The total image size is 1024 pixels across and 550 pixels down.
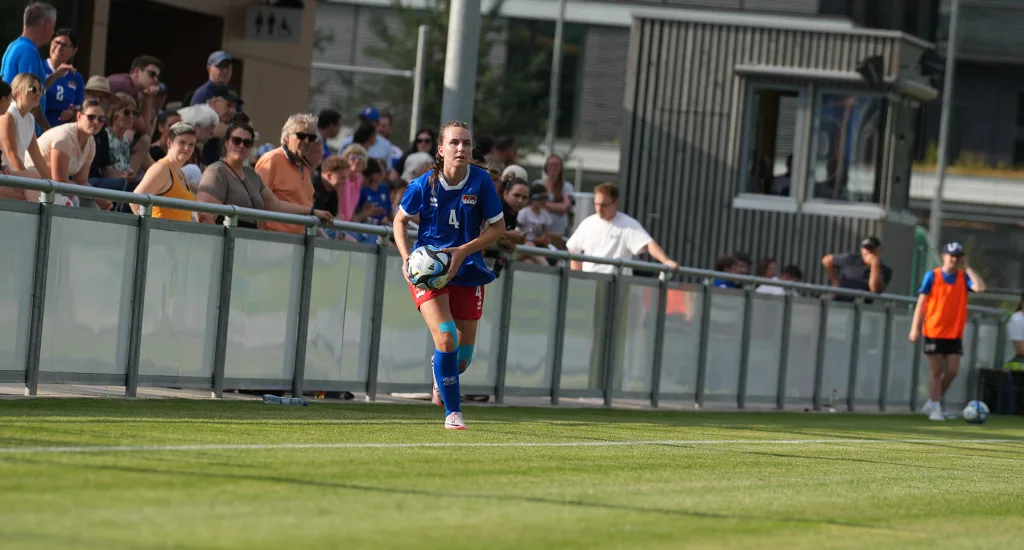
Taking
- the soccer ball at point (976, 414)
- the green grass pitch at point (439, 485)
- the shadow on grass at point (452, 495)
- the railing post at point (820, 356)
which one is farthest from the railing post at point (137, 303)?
the soccer ball at point (976, 414)

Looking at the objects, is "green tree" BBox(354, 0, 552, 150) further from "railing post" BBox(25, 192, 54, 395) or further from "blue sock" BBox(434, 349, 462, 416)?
"railing post" BBox(25, 192, 54, 395)

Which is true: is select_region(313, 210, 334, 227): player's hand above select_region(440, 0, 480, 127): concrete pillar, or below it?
below

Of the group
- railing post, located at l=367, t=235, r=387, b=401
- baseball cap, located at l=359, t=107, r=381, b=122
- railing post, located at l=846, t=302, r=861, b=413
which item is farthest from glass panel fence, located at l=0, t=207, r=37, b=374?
railing post, located at l=846, t=302, r=861, b=413

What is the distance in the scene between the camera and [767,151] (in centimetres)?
2969

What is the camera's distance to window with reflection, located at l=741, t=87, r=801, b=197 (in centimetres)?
2927

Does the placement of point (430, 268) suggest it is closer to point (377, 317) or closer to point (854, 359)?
point (377, 317)

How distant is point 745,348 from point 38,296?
1033cm

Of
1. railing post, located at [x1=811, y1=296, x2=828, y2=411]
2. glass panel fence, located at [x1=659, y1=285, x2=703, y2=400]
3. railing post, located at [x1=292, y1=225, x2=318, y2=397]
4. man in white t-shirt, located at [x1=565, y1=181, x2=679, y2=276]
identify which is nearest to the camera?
railing post, located at [x1=292, y1=225, x2=318, y2=397]

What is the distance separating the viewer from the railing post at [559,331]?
17.0 metres

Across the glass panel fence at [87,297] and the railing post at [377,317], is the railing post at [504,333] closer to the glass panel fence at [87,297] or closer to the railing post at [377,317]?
the railing post at [377,317]

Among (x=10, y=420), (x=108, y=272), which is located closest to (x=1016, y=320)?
(x=108, y=272)

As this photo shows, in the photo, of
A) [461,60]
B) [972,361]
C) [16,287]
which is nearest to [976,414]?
[972,361]

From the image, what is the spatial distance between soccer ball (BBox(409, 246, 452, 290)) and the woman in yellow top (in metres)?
2.31

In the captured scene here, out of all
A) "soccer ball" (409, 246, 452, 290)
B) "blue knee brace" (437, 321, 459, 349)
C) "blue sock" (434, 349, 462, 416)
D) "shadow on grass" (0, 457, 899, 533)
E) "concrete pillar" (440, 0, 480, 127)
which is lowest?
"shadow on grass" (0, 457, 899, 533)
